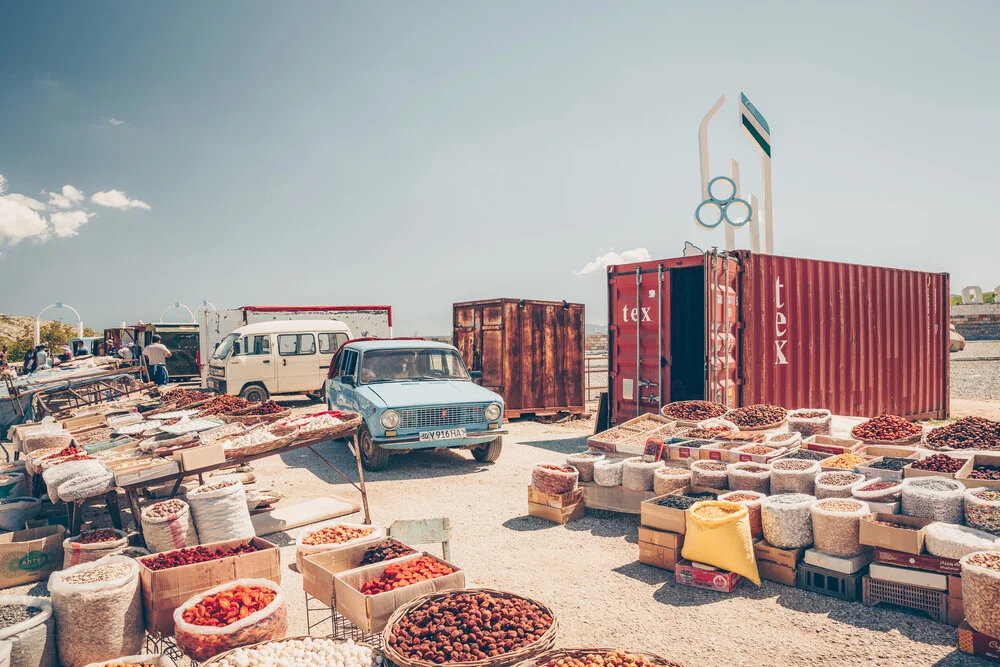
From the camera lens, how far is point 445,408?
29.1ft

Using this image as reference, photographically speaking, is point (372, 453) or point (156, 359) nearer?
point (372, 453)

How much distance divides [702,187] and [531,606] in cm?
1455

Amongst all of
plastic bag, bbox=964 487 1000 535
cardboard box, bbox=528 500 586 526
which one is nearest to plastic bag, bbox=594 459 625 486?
cardboard box, bbox=528 500 586 526

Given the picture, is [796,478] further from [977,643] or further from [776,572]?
[977,643]

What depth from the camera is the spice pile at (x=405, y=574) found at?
3.80m

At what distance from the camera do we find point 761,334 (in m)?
10.2

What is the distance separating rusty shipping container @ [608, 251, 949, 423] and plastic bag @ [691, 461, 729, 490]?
3.29 meters

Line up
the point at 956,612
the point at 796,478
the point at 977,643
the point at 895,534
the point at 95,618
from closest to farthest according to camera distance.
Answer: the point at 95,618
the point at 977,643
the point at 956,612
the point at 895,534
the point at 796,478

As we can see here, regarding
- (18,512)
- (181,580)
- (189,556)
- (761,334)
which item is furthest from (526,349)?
(181,580)

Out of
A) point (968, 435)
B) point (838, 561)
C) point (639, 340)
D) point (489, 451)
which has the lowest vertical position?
point (489, 451)

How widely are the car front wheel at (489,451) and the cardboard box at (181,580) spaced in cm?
544

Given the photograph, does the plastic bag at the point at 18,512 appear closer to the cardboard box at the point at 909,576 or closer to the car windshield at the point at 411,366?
the car windshield at the point at 411,366

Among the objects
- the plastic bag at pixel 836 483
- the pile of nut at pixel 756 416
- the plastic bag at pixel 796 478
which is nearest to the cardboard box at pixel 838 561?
the plastic bag at pixel 836 483

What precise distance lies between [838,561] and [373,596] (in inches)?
137
